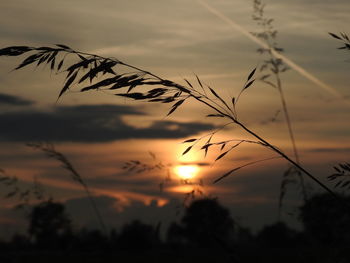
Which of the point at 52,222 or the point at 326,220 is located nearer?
the point at 326,220

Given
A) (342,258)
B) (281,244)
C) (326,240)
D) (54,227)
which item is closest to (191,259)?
(54,227)

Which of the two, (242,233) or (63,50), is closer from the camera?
(63,50)

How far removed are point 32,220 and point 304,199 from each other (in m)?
4.22

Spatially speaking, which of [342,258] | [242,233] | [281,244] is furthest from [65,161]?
[281,244]

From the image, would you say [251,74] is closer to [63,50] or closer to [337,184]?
[337,184]

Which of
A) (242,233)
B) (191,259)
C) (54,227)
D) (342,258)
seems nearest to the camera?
(342,258)

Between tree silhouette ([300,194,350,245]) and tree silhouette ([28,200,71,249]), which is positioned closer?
tree silhouette ([300,194,350,245])

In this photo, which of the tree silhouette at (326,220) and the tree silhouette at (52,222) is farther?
the tree silhouette at (52,222)

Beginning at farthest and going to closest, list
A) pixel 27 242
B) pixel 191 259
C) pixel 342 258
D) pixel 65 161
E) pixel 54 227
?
pixel 191 259 → pixel 54 227 → pixel 27 242 → pixel 65 161 → pixel 342 258

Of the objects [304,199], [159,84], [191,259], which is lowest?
[191,259]

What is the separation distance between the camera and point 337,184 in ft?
11.4

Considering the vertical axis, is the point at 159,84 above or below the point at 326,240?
above

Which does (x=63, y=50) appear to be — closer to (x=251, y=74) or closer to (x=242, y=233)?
(x=251, y=74)

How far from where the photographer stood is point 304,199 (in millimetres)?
5953
